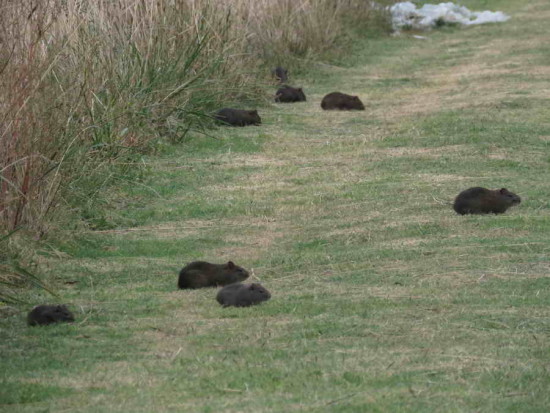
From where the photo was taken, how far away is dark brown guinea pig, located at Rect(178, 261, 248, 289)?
686cm

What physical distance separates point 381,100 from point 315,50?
12.8 feet

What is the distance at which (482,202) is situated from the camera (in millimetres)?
8477

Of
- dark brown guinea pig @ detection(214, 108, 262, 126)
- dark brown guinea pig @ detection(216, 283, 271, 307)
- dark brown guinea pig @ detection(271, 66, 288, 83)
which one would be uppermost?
dark brown guinea pig @ detection(271, 66, 288, 83)

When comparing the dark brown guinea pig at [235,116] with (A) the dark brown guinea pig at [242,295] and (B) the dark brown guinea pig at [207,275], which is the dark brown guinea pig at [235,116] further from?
(A) the dark brown guinea pig at [242,295]

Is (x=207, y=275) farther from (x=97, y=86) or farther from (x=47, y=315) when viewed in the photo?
(x=97, y=86)

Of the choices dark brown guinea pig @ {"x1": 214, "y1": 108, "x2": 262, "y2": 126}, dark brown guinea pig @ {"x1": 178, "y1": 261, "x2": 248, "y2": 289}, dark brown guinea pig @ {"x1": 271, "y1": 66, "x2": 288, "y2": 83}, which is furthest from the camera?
dark brown guinea pig @ {"x1": 271, "y1": 66, "x2": 288, "y2": 83}

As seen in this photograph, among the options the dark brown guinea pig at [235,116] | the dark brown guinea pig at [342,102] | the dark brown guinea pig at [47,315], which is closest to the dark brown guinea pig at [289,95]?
the dark brown guinea pig at [342,102]

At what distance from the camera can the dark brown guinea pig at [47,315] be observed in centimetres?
604

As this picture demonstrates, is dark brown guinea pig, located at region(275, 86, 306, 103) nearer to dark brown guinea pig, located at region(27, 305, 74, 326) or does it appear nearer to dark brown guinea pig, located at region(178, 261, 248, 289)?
dark brown guinea pig, located at region(178, 261, 248, 289)

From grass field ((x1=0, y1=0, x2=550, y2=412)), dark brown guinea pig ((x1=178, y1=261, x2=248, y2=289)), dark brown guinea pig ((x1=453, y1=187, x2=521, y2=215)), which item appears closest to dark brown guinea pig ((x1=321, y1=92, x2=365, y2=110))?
grass field ((x1=0, y1=0, x2=550, y2=412))

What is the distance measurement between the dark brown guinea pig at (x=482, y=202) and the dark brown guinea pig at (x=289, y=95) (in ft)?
22.2

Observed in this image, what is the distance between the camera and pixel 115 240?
27.1 ft

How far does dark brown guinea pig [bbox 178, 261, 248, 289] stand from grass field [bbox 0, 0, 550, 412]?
14 centimetres

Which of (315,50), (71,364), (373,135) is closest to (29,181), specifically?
(71,364)
